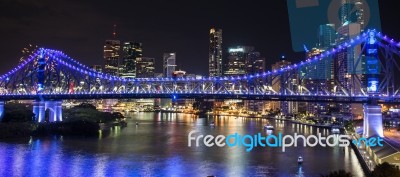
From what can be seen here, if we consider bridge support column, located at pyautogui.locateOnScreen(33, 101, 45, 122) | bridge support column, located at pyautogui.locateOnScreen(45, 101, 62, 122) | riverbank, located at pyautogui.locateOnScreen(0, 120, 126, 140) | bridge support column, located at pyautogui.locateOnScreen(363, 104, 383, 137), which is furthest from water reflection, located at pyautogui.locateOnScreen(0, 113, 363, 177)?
bridge support column, located at pyautogui.locateOnScreen(45, 101, 62, 122)

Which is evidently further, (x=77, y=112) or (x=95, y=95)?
(x=77, y=112)

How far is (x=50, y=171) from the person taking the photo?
74.5ft

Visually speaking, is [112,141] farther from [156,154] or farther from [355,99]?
[355,99]

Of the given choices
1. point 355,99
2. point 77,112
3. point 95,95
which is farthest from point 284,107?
point 355,99

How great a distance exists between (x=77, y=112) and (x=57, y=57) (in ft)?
24.8

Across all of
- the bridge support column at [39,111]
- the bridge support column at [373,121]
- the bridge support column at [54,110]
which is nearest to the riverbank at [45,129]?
the bridge support column at [39,111]

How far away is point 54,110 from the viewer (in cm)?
4603

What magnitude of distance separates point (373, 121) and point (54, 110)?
2995 cm

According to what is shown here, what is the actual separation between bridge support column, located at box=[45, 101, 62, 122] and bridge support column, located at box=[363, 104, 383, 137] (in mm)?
28765

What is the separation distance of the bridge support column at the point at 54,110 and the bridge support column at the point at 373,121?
94.4ft

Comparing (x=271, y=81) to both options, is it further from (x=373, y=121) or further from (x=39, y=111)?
(x=39, y=111)

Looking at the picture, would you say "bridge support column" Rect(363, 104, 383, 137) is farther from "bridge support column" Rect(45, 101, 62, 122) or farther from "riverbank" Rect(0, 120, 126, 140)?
"bridge support column" Rect(45, 101, 62, 122)

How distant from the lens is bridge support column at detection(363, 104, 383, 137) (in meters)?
29.0

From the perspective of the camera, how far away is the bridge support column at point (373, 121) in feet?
95.0
